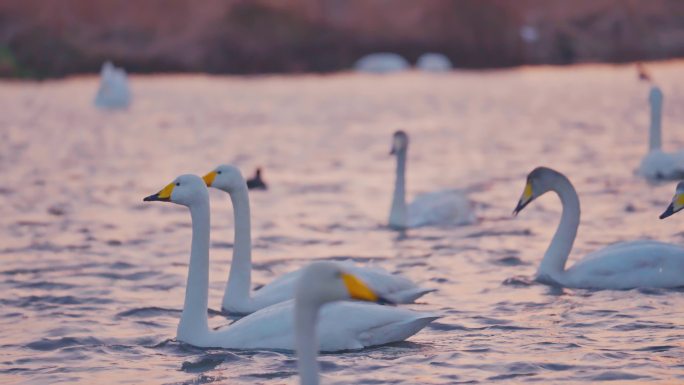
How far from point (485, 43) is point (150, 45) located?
17791 mm

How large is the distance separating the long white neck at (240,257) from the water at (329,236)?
0.64 feet

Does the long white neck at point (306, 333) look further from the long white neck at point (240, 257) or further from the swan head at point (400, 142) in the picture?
the swan head at point (400, 142)

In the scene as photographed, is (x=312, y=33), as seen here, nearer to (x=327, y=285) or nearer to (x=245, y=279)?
(x=245, y=279)

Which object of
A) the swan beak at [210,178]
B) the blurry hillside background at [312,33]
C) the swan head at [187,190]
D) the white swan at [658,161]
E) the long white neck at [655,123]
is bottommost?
the swan head at [187,190]

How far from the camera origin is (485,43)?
6388 cm

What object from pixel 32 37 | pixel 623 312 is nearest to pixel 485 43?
pixel 32 37

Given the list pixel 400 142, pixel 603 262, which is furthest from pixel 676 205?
pixel 400 142

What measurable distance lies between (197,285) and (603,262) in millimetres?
2844

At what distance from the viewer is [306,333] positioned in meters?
4.98

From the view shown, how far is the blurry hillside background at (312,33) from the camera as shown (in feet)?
162

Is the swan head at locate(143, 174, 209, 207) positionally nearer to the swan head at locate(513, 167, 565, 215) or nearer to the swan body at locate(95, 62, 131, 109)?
the swan head at locate(513, 167, 565, 215)

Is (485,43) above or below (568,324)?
above

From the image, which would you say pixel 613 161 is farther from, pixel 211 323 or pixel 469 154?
pixel 211 323

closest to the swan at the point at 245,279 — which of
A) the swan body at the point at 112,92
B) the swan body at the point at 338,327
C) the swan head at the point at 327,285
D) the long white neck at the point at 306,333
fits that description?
the swan body at the point at 338,327
